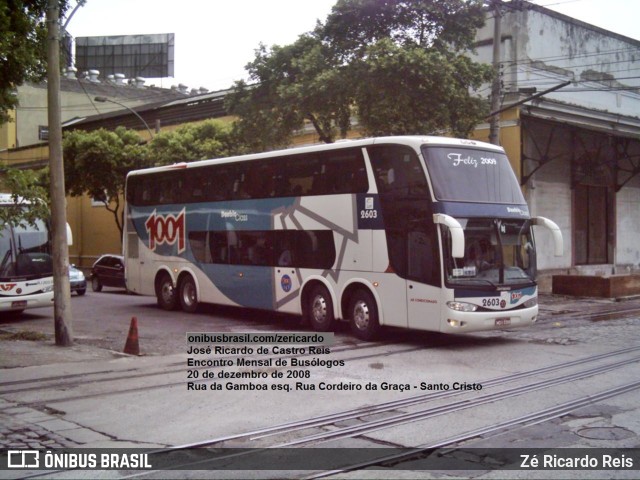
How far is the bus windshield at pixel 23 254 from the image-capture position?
18.7m

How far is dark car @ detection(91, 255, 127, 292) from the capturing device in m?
31.5

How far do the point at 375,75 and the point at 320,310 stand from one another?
7.66 meters

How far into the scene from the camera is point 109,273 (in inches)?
1253

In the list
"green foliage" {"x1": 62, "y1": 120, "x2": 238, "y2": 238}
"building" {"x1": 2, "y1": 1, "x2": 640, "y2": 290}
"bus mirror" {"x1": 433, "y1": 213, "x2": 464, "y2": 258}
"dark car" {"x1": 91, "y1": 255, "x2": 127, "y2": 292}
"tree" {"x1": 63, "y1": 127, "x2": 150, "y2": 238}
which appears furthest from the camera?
"tree" {"x1": 63, "y1": 127, "x2": 150, "y2": 238}

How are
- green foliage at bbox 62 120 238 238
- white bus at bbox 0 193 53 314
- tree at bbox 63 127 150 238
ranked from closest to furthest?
1. white bus at bbox 0 193 53 314
2. green foliage at bbox 62 120 238 238
3. tree at bbox 63 127 150 238

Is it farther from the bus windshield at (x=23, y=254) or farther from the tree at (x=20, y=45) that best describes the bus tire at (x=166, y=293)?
the tree at (x=20, y=45)

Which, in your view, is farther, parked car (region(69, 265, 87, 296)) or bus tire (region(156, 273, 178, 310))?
parked car (region(69, 265, 87, 296))

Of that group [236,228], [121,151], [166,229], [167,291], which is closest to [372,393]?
[236,228]

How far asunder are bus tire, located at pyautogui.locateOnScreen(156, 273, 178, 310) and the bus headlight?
9690 millimetres

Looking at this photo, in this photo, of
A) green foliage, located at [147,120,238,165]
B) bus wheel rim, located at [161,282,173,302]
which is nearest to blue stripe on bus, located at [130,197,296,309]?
bus wheel rim, located at [161,282,173,302]

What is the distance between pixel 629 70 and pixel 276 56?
20894mm

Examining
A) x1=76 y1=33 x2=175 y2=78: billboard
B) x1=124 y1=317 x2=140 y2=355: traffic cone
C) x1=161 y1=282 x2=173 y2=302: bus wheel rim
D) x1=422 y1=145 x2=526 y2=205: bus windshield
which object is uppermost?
x1=76 y1=33 x2=175 y2=78: billboard

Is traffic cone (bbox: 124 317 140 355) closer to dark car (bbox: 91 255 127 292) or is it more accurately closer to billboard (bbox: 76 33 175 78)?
dark car (bbox: 91 255 127 292)

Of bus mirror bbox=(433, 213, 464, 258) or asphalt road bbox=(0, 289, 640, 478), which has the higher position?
bus mirror bbox=(433, 213, 464, 258)
